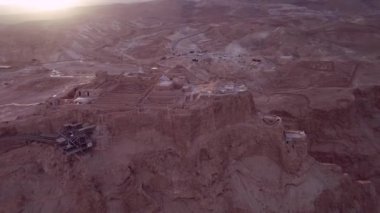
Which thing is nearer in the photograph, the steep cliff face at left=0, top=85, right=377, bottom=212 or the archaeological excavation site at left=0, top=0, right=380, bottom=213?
the steep cliff face at left=0, top=85, right=377, bottom=212

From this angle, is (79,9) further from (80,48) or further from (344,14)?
(344,14)

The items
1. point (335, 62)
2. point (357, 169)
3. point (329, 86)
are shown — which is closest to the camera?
point (357, 169)

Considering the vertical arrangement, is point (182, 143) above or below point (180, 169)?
above

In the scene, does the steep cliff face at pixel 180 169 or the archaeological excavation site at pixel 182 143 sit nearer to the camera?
the steep cliff face at pixel 180 169

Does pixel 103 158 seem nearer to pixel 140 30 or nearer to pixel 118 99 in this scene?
pixel 118 99

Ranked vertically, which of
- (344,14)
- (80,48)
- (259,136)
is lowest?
(344,14)

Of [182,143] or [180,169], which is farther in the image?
[182,143]

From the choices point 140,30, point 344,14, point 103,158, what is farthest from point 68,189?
point 344,14

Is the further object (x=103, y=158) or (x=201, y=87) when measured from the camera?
(x=201, y=87)

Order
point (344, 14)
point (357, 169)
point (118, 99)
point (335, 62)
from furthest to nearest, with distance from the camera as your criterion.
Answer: point (344, 14) → point (335, 62) → point (357, 169) → point (118, 99)

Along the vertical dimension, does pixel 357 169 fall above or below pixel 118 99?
below
